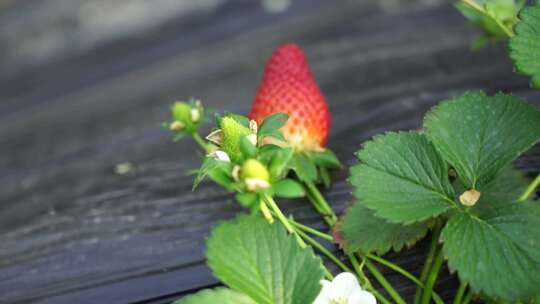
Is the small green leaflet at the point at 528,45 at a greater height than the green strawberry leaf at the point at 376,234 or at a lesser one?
greater

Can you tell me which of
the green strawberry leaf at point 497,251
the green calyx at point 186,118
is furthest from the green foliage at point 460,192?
the green calyx at point 186,118

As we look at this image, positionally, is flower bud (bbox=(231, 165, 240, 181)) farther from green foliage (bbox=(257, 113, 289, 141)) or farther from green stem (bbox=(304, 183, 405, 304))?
green stem (bbox=(304, 183, 405, 304))

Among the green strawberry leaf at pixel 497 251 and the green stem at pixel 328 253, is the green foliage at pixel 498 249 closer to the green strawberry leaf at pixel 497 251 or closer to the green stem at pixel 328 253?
the green strawberry leaf at pixel 497 251

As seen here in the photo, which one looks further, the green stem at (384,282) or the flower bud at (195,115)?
the flower bud at (195,115)

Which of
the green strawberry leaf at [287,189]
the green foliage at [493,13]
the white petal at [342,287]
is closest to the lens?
the green strawberry leaf at [287,189]

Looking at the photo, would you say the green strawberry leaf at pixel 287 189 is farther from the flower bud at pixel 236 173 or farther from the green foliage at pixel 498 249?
the green foliage at pixel 498 249

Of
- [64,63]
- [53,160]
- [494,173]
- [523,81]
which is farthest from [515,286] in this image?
[64,63]

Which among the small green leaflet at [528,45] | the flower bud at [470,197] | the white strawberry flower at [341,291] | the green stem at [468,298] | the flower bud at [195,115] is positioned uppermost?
the flower bud at [195,115]

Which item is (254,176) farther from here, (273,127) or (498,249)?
(498,249)

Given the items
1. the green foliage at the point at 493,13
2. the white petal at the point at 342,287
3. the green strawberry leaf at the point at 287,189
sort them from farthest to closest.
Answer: the green foliage at the point at 493,13 → the white petal at the point at 342,287 → the green strawberry leaf at the point at 287,189
